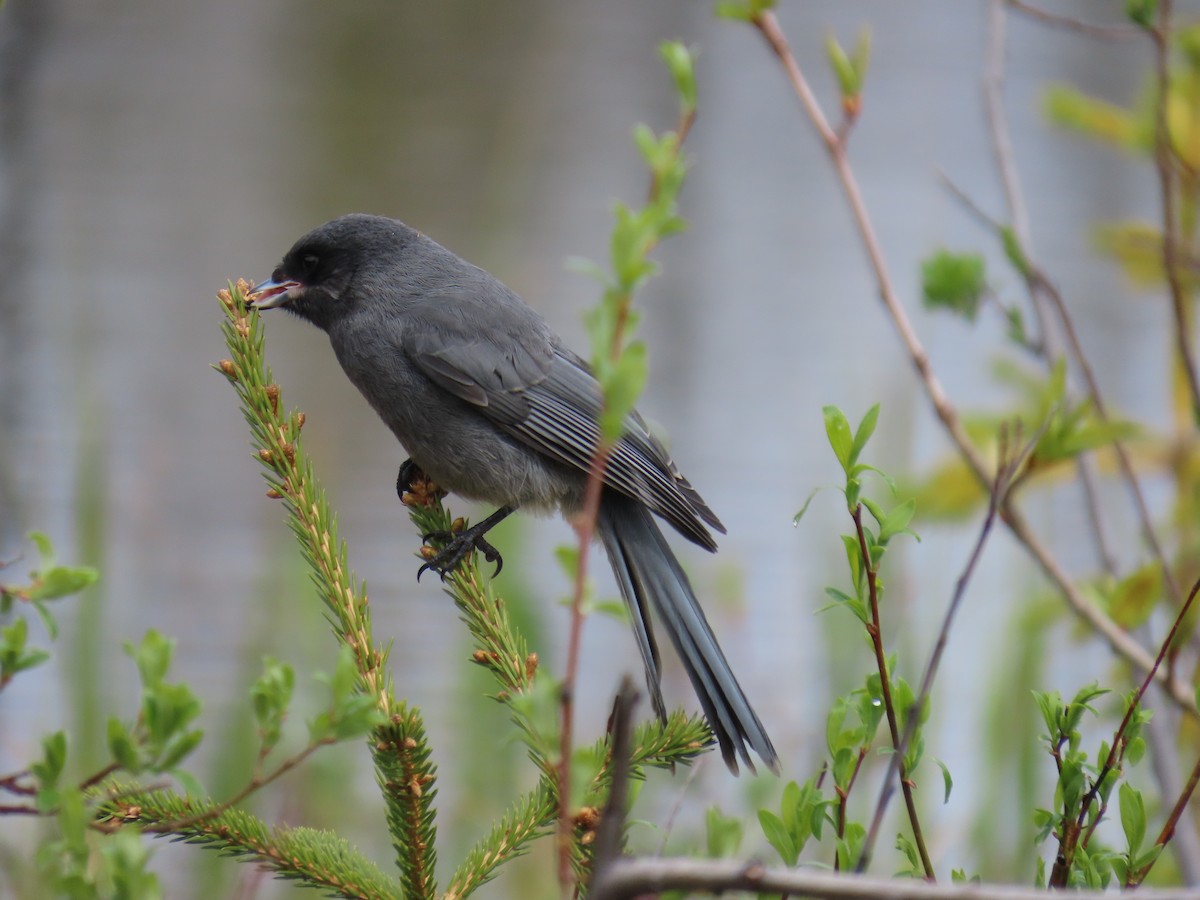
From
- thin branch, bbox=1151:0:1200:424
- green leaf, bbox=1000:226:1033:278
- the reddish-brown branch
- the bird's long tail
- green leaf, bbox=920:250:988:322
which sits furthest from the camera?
green leaf, bbox=920:250:988:322

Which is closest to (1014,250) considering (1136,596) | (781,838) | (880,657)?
(1136,596)

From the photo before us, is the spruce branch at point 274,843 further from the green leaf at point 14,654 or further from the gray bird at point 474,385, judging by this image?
the gray bird at point 474,385

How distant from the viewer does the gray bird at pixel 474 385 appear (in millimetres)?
2852

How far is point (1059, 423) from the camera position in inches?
72.9

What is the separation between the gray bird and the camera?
2.85 meters

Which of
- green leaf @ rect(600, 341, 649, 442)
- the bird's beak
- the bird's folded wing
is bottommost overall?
green leaf @ rect(600, 341, 649, 442)

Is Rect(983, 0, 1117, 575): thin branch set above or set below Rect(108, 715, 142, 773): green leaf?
above

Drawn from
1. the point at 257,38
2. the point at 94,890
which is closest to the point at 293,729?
the point at 94,890

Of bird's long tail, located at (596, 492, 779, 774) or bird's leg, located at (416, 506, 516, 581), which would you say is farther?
bird's leg, located at (416, 506, 516, 581)

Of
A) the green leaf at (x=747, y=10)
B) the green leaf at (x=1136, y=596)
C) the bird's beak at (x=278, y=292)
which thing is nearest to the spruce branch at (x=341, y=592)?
the green leaf at (x=747, y=10)

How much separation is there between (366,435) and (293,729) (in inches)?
138

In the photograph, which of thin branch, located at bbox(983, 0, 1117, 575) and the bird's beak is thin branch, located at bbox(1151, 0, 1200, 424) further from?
the bird's beak

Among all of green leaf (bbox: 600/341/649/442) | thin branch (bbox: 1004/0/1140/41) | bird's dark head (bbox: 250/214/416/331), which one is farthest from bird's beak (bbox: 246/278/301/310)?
green leaf (bbox: 600/341/649/442)

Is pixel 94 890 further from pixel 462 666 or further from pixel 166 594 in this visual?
pixel 166 594
